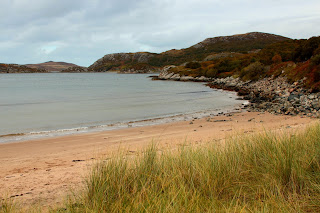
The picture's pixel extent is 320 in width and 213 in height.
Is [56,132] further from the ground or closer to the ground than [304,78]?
closer to the ground

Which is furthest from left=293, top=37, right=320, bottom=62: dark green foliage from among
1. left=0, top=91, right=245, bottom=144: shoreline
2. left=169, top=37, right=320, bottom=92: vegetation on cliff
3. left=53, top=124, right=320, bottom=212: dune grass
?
left=53, top=124, right=320, bottom=212: dune grass

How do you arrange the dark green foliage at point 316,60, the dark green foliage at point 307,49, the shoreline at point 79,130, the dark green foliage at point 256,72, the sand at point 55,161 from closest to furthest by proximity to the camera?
the sand at point 55,161 → the shoreline at point 79,130 → the dark green foliage at point 316,60 → the dark green foliage at point 307,49 → the dark green foliage at point 256,72

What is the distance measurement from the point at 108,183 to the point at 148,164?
87 centimetres

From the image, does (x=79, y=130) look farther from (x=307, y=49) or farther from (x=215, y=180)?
(x=307, y=49)

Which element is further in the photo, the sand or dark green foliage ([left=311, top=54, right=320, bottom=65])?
dark green foliage ([left=311, top=54, right=320, bottom=65])

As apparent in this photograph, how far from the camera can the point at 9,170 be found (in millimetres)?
7203

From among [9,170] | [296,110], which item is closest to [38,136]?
[9,170]

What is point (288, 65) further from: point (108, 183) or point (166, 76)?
point (166, 76)

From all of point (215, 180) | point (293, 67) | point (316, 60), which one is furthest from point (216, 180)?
point (293, 67)

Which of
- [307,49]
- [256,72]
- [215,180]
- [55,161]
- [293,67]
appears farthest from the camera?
[256,72]

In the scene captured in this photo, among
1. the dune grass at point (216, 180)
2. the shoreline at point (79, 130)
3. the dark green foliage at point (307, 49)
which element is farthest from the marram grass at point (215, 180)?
the dark green foliage at point (307, 49)

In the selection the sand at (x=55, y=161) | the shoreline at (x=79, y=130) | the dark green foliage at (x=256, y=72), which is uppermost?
the dark green foliage at (x=256, y=72)

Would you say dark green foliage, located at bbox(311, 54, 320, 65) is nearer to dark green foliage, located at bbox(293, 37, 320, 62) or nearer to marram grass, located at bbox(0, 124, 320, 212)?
dark green foliage, located at bbox(293, 37, 320, 62)

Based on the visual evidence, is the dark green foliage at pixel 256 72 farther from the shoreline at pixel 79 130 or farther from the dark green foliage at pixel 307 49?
the shoreline at pixel 79 130
